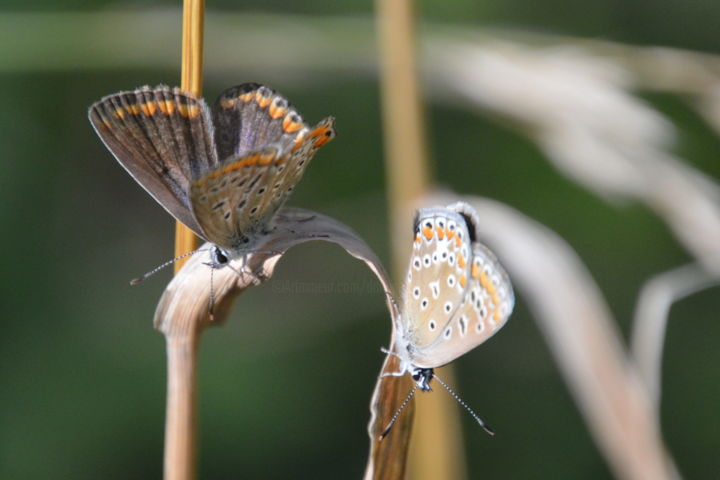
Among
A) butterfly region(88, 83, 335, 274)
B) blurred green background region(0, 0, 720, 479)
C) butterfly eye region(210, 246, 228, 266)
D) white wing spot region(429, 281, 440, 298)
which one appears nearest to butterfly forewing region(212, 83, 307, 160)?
butterfly region(88, 83, 335, 274)

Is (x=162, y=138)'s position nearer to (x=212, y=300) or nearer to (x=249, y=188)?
(x=249, y=188)

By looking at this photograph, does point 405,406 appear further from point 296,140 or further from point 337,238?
point 296,140

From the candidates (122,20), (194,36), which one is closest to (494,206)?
(194,36)

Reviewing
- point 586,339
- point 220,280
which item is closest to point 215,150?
point 220,280

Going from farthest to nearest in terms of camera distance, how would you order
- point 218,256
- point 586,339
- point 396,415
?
1. point 586,339
2. point 218,256
3. point 396,415

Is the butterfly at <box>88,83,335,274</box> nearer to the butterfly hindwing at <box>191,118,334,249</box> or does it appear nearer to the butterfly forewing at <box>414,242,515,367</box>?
the butterfly hindwing at <box>191,118,334,249</box>

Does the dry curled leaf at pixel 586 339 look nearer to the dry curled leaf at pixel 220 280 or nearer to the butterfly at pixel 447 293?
the butterfly at pixel 447 293
